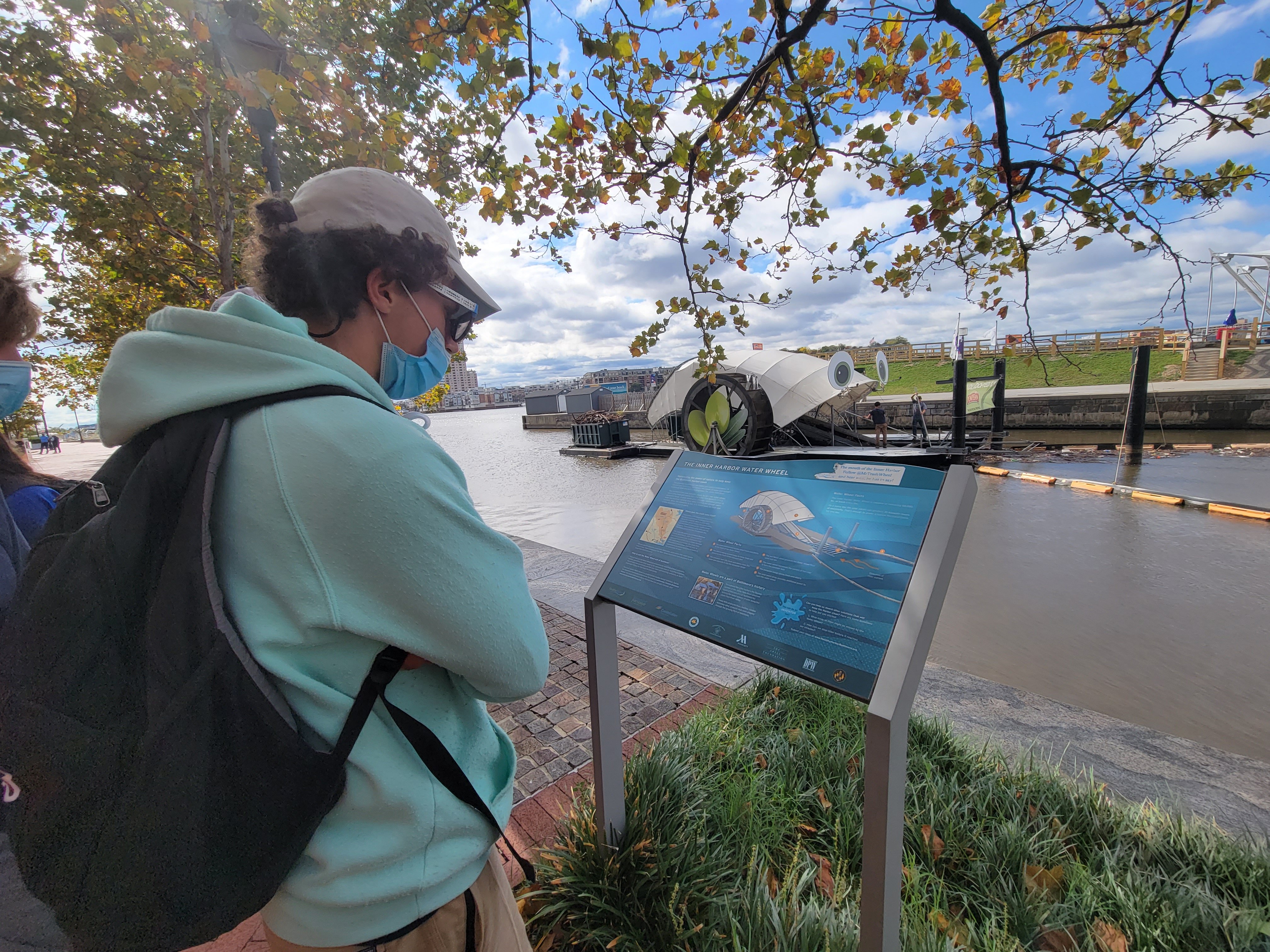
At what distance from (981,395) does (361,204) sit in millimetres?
19930

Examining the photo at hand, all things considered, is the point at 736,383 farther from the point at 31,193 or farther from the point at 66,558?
the point at 66,558

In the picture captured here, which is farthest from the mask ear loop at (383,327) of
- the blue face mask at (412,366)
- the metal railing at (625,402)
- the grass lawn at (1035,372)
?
the metal railing at (625,402)

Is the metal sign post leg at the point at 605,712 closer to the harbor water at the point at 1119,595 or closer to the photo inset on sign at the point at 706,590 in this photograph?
the photo inset on sign at the point at 706,590

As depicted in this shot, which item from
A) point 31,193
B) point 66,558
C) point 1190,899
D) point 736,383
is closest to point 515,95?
point 66,558

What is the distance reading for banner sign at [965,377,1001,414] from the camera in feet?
56.2

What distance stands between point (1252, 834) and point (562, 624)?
399cm

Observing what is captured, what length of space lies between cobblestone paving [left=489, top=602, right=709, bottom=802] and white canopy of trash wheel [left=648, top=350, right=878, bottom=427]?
13925 mm

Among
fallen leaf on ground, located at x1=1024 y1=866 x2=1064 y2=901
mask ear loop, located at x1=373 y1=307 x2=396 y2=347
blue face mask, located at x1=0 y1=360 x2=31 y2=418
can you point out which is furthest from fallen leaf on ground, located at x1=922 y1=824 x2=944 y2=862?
blue face mask, located at x1=0 y1=360 x2=31 y2=418

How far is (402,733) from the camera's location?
915 mm

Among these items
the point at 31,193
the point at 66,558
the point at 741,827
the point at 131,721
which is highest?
the point at 31,193

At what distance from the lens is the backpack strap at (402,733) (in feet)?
2.76

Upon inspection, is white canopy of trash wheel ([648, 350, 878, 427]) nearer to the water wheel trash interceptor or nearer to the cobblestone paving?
the water wheel trash interceptor

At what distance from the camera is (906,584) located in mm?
1338

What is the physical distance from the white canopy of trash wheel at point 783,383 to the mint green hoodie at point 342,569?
16548mm
